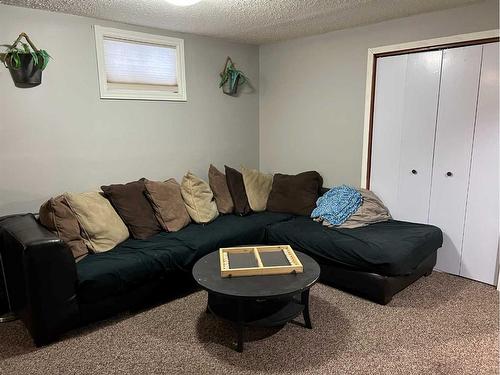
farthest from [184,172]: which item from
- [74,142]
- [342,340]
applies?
[342,340]

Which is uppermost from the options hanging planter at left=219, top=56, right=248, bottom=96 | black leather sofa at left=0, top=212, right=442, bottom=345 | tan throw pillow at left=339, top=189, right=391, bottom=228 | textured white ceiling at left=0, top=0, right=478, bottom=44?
textured white ceiling at left=0, top=0, right=478, bottom=44

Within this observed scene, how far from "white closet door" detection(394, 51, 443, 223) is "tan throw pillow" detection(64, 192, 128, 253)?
101 inches

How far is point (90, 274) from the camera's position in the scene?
2.37m

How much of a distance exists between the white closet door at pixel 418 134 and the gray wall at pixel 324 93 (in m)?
0.28

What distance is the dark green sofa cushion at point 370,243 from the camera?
2676mm

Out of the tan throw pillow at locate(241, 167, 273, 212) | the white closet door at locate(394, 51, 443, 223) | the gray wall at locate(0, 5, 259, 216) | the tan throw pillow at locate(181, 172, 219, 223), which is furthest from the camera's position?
the tan throw pillow at locate(241, 167, 273, 212)

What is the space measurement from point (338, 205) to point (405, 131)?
92cm

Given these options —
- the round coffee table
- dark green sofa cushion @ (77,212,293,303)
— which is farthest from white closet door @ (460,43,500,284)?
dark green sofa cushion @ (77,212,293,303)

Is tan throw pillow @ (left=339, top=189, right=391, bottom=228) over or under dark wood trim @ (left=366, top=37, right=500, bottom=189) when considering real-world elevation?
under

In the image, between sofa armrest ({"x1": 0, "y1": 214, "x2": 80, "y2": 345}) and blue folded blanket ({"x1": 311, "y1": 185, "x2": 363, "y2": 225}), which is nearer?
sofa armrest ({"x1": 0, "y1": 214, "x2": 80, "y2": 345})

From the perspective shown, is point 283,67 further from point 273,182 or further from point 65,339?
point 65,339

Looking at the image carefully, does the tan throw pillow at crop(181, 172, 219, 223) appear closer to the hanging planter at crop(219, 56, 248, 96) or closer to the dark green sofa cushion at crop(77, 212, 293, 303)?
the dark green sofa cushion at crop(77, 212, 293, 303)

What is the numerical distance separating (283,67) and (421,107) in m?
1.65

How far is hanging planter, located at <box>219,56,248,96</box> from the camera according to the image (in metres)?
4.04
